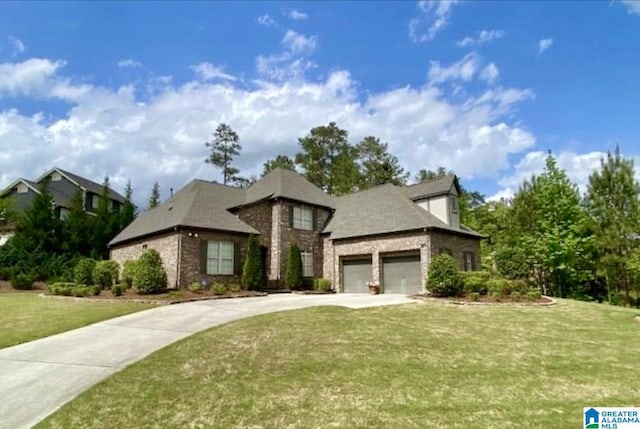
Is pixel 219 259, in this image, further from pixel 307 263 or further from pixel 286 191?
pixel 286 191

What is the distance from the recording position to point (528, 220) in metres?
28.5

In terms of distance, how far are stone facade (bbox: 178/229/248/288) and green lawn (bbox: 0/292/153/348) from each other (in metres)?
4.43

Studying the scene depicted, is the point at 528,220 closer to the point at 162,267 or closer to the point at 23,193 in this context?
the point at 162,267

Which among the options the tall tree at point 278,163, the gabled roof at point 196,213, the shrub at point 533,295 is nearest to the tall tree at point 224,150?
the tall tree at point 278,163

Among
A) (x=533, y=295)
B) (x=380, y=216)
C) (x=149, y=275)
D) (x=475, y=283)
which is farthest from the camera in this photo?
(x=380, y=216)

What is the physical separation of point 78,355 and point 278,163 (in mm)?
42196

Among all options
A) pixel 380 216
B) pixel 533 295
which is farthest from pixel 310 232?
pixel 533 295

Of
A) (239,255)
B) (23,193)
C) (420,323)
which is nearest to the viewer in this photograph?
(420,323)

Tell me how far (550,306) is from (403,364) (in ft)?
36.0

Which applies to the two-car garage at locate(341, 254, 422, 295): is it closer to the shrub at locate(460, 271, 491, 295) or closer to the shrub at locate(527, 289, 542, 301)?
the shrub at locate(460, 271, 491, 295)

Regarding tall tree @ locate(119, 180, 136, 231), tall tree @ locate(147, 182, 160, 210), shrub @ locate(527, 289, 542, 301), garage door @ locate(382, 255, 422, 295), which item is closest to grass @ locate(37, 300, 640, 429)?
shrub @ locate(527, 289, 542, 301)

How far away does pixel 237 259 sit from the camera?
22.9m

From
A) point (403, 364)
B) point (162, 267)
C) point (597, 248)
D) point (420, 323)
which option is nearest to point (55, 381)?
point (403, 364)

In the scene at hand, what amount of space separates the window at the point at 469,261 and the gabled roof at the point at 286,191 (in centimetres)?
918
